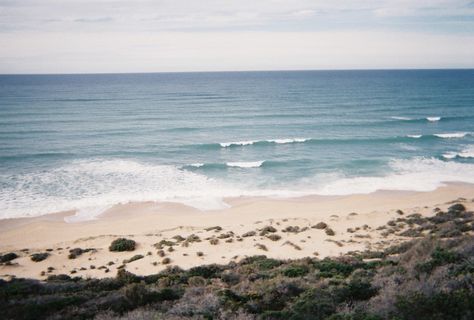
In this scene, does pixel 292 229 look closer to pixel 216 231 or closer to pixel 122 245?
pixel 216 231

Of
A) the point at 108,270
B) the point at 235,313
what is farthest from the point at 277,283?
the point at 108,270

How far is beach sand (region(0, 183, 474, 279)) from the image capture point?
16.9 meters

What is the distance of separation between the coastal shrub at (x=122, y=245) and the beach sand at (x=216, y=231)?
33 centimetres

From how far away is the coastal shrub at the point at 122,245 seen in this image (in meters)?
18.7

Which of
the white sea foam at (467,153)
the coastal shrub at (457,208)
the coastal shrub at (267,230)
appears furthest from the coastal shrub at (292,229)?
the white sea foam at (467,153)

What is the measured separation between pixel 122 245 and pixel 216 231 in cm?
534

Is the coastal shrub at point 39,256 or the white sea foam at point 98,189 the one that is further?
the white sea foam at point 98,189

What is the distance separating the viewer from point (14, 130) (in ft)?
151

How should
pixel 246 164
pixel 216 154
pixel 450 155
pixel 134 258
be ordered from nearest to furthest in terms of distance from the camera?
pixel 134 258 < pixel 246 164 < pixel 450 155 < pixel 216 154

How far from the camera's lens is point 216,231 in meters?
21.3

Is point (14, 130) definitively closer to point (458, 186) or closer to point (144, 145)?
point (144, 145)

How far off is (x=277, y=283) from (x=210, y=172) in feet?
80.9

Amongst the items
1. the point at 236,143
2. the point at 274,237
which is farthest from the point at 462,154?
the point at 274,237

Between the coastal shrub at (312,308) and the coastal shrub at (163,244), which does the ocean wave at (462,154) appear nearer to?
the coastal shrub at (163,244)
